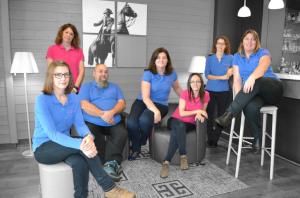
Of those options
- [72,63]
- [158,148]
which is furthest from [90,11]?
[158,148]

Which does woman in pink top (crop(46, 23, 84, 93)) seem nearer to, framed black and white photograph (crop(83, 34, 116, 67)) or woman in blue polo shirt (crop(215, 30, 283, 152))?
framed black and white photograph (crop(83, 34, 116, 67))

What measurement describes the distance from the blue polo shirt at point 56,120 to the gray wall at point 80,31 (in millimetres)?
1889

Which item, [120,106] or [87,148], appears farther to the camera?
[120,106]

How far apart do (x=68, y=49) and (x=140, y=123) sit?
1.28 metres

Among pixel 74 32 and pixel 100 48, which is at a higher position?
pixel 74 32

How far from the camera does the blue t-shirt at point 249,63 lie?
8.71 feet

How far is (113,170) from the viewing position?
2582 millimetres

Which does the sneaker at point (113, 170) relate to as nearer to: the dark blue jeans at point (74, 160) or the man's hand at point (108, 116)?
the man's hand at point (108, 116)

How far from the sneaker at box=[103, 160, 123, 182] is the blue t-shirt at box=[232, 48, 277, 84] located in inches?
62.4

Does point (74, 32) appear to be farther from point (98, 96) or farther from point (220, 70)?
point (220, 70)

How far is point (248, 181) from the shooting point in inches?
106

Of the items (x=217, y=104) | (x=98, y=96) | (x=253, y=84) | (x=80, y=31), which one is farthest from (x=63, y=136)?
(x=80, y=31)

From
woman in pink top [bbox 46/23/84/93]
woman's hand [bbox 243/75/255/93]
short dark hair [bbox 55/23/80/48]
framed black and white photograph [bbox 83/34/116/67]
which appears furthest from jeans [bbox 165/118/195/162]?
framed black and white photograph [bbox 83/34/116/67]

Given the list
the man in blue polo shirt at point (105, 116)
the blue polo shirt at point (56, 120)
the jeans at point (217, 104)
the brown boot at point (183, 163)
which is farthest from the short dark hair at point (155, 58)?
the blue polo shirt at point (56, 120)
